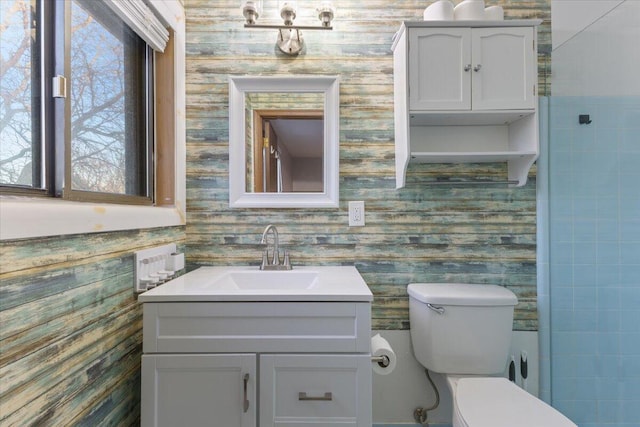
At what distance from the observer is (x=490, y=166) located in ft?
5.81

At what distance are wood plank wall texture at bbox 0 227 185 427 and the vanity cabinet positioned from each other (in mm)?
126

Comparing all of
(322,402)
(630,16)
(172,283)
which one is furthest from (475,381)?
(630,16)

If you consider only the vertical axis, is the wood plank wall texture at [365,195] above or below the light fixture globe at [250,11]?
below

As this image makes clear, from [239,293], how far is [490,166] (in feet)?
4.28

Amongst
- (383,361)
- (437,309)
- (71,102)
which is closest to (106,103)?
(71,102)

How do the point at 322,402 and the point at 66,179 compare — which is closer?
the point at 66,179

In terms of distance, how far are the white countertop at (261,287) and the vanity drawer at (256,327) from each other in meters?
0.02

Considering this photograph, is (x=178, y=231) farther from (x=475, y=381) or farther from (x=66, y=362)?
(x=475, y=381)

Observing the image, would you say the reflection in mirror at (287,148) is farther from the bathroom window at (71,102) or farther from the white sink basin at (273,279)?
the bathroom window at (71,102)

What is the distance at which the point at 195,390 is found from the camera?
1.19 meters

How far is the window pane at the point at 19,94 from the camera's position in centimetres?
89

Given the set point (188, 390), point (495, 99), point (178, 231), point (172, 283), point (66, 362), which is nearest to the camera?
point (66, 362)

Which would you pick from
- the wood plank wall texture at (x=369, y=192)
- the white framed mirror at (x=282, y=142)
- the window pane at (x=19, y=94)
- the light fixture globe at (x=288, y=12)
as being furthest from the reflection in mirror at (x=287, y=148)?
the window pane at (x=19, y=94)

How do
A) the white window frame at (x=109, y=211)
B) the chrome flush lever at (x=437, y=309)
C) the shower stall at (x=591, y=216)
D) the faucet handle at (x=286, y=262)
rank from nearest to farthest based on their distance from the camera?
the white window frame at (x=109, y=211), the shower stall at (x=591, y=216), the chrome flush lever at (x=437, y=309), the faucet handle at (x=286, y=262)
